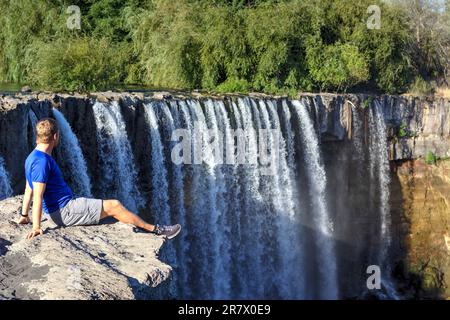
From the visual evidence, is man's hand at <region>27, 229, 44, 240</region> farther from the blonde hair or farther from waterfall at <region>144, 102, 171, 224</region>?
waterfall at <region>144, 102, 171, 224</region>

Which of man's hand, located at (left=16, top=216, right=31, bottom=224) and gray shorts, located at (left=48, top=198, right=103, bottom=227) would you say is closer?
gray shorts, located at (left=48, top=198, right=103, bottom=227)

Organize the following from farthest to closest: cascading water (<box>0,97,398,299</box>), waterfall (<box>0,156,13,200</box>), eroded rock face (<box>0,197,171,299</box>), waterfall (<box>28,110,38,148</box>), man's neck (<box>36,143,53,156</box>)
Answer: cascading water (<box>0,97,398,299</box>) → waterfall (<box>28,110,38,148</box>) → waterfall (<box>0,156,13,200</box>) → man's neck (<box>36,143,53,156</box>) → eroded rock face (<box>0,197,171,299</box>)

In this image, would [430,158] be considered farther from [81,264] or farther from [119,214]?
[81,264]

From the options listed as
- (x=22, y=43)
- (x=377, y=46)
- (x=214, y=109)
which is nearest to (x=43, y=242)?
(x=214, y=109)

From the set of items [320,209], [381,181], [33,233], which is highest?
[33,233]

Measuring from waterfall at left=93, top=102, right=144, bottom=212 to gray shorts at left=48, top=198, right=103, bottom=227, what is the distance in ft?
17.4

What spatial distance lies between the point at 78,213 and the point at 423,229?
13766mm

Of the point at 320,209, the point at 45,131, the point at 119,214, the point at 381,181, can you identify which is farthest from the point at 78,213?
the point at 381,181

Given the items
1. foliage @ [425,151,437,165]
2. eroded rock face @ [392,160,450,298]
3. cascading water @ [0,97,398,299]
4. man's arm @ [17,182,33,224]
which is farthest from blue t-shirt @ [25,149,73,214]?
foliage @ [425,151,437,165]

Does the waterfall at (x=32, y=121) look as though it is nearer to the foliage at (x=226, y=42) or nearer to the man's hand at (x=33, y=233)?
the foliage at (x=226, y=42)

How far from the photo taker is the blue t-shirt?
451 centimetres

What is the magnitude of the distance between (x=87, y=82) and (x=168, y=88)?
3188mm

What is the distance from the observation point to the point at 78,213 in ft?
15.7
